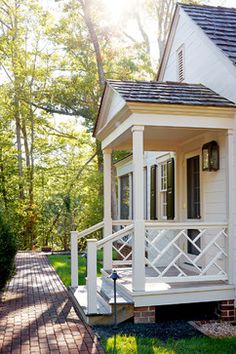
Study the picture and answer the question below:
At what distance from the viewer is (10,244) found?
24.8ft

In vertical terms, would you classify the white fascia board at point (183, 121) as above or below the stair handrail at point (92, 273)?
above

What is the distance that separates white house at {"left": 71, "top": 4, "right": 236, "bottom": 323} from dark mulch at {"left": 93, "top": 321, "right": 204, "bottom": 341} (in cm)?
17

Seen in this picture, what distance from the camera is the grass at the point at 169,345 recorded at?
475 centimetres

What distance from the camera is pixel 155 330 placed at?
571 centimetres

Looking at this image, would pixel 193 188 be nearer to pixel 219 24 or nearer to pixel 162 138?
pixel 162 138

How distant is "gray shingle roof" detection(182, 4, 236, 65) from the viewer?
709 cm

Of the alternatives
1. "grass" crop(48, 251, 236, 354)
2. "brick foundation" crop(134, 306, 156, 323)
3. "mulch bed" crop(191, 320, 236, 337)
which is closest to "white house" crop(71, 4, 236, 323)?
"brick foundation" crop(134, 306, 156, 323)

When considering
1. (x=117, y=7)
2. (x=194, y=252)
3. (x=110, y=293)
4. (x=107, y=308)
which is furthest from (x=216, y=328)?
(x=117, y=7)

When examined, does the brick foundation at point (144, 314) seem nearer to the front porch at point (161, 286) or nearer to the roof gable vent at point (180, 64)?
the front porch at point (161, 286)

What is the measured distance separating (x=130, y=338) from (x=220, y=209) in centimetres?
275

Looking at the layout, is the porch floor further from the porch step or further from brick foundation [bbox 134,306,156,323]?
brick foundation [bbox 134,306,156,323]

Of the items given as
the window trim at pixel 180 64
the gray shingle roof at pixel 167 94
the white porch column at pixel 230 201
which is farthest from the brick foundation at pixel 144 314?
the window trim at pixel 180 64

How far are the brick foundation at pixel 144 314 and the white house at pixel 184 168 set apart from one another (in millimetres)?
14

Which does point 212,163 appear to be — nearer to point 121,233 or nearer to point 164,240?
point 121,233
